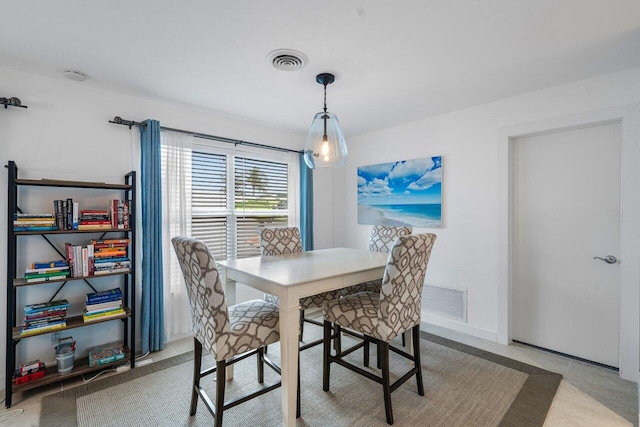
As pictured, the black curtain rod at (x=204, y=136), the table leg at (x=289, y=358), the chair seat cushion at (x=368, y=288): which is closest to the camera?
the table leg at (x=289, y=358)

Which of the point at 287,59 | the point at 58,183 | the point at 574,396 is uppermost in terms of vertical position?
the point at 287,59

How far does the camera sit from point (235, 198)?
3631 mm

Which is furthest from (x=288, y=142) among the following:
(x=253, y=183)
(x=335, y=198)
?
(x=335, y=198)

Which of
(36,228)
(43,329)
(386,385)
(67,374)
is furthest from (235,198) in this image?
(386,385)

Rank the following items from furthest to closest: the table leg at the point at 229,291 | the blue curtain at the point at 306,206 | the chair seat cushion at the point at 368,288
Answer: the blue curtain at the point at 306,206 → the chair seat cushion at the point at 368,288 → the table leg at the point at 229,291

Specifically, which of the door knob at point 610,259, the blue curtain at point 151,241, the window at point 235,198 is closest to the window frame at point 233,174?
the window at point 235,198

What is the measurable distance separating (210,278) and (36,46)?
1936 millimetres

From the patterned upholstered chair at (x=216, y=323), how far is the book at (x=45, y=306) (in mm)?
1208

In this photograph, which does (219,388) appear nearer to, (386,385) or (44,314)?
(386,385)

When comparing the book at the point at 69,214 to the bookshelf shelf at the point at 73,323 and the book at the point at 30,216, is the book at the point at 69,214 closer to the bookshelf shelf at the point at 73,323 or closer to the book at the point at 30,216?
the book at the point at 30,216

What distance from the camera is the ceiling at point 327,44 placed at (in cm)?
166

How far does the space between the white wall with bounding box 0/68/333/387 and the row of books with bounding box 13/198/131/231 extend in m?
0.26

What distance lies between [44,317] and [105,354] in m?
0.53

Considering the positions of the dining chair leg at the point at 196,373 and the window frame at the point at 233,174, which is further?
the window frame at the point at 233,174
